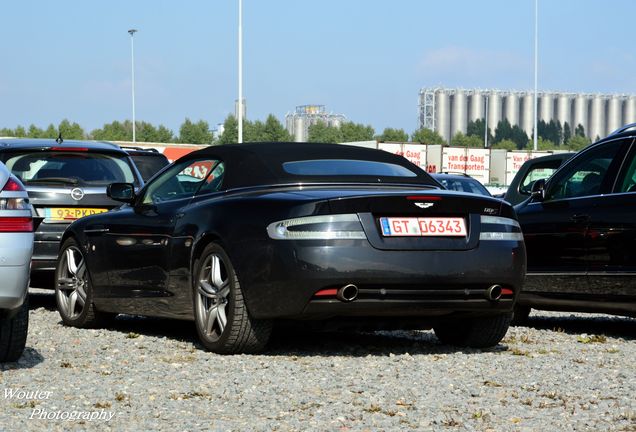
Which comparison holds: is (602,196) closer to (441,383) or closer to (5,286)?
(441,383)

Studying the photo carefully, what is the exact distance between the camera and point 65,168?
41.5 feet

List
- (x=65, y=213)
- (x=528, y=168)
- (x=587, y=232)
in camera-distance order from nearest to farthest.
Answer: (x=587, y=232) → (x=65, y=213) → (x=528, y=168)

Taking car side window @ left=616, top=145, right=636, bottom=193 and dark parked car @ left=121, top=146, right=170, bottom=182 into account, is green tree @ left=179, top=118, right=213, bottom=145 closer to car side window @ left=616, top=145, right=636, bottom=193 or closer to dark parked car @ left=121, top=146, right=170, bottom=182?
dark parked car @ left=121, top=146, right=170, bottom=182

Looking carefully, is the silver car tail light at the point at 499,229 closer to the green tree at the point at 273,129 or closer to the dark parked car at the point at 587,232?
the dark parked car at the point at 587,232

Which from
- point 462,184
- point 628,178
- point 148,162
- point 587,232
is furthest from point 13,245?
point 462,184

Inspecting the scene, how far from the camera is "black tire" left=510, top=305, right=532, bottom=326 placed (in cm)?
1145

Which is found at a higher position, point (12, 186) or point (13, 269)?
point (12, 186)

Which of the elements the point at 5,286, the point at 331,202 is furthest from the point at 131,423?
the point at 331,202

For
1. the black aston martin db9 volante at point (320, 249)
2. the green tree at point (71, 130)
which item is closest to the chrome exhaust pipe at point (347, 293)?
the black aston martin db9 volante at point (320, 249)

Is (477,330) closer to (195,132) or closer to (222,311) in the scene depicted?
(222,311)

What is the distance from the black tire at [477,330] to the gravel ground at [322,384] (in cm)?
10

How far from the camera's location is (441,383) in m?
7.20

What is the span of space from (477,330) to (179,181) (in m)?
2.40

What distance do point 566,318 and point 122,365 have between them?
574 cm
